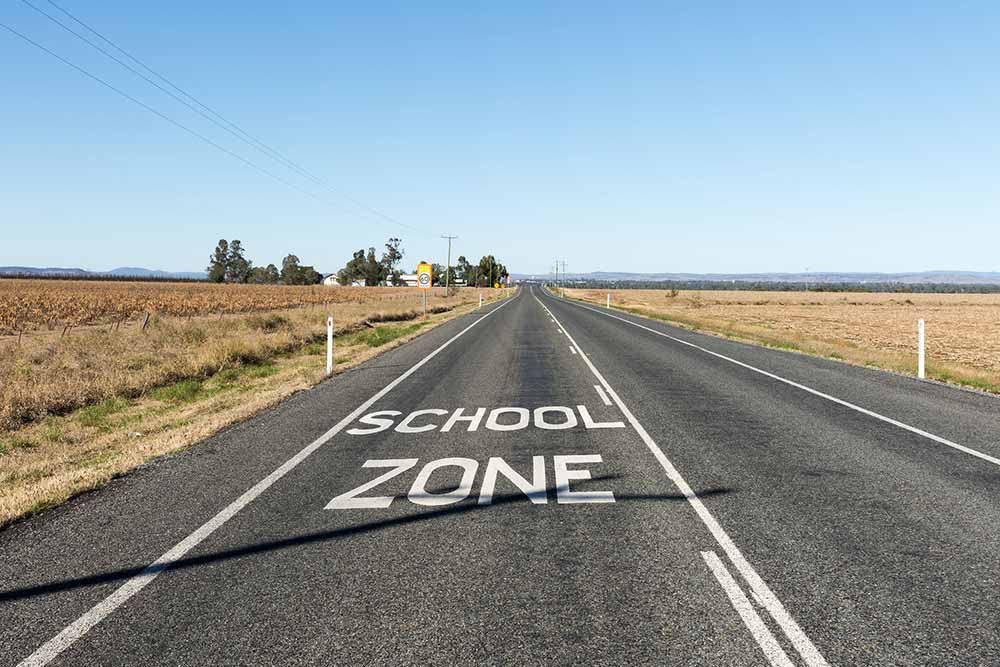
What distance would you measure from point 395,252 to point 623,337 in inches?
6547

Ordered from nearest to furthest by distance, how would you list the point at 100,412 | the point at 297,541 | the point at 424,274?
the point at 297,541 → the point at 100,412 → the point at 424,274

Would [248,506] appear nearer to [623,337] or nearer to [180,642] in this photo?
[180,642]

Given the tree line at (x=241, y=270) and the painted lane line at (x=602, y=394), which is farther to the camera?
the tree line at (x=241, y=270)

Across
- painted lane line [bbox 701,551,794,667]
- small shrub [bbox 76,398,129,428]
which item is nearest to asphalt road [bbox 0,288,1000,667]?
painted lane line [bbox 701,551,794,667]

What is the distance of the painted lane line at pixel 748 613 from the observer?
11.5 feet

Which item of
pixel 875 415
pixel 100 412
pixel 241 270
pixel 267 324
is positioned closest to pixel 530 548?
pixel 875 415

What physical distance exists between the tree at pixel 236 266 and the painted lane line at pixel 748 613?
173 meters

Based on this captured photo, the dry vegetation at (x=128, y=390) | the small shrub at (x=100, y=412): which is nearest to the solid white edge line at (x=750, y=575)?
the dry vegetation at (x=128, y=390)

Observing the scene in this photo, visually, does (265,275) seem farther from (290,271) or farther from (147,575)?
(147,575)

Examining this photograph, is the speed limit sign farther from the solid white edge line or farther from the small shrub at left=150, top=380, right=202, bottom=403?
the solid white edge line

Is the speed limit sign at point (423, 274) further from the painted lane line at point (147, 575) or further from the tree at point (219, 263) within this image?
the tree at point (219, 263)

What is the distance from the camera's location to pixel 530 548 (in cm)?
493

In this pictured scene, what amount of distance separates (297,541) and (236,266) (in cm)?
17317

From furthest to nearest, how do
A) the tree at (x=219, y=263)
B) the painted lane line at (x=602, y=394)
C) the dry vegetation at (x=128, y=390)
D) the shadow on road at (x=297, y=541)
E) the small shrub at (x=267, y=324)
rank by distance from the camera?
the tree at (x=219, y=263), the small shrub at (x=267, y=324), the painted lane line at (x=602, y=394), the dry vegetation at (x=128, y=390), the shadow on road at (x=297, y=541)
